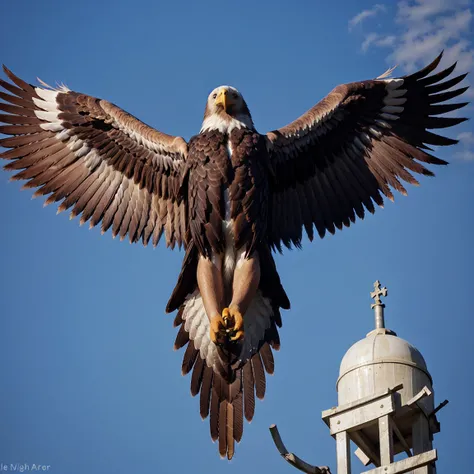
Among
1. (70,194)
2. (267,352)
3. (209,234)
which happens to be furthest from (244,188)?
(70,194)

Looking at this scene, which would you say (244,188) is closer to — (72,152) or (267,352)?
(267,352)

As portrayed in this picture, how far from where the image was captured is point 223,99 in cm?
1531

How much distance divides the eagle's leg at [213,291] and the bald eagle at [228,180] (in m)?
0.01

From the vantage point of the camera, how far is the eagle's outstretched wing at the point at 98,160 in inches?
631

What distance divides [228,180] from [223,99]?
1.03 meters

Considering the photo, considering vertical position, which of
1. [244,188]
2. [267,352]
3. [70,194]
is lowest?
[267,352]

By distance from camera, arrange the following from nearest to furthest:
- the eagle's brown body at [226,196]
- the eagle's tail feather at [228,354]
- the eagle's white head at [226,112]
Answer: the eagle's brown body at [226,196] < the eagle's tail feather at [228,354] < the eagle's white head at [226,112]

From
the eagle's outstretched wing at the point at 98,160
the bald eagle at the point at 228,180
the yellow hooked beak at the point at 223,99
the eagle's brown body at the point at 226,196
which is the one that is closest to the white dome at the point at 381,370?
the bald eagle at the point at 228,180

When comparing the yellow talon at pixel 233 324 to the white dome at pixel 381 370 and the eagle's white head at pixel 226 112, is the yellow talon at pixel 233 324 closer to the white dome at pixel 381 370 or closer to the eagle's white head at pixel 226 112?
the eagle's white head at pixel 226 112

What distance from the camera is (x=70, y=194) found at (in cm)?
1678

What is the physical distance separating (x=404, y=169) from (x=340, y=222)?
946 mm

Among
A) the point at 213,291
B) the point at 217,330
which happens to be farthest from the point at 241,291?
the point at 217,330

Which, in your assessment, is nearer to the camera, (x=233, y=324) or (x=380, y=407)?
(x=233, y=324)

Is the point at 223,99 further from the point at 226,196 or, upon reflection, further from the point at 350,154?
the point at 350,154
